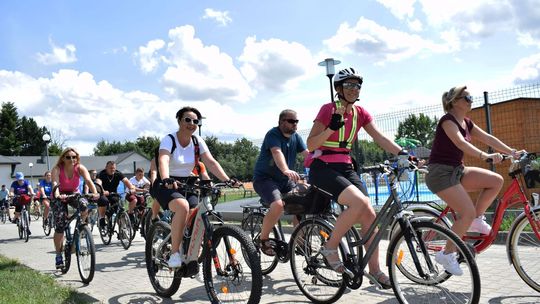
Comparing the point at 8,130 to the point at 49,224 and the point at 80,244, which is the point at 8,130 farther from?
the point at 80,244

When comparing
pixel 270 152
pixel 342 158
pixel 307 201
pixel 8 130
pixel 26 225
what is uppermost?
pixel 8 130

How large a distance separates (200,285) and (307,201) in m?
1.86

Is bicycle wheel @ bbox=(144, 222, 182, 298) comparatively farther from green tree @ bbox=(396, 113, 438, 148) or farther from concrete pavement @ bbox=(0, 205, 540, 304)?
green tree @ bbox=(396, 113, 438, 148)

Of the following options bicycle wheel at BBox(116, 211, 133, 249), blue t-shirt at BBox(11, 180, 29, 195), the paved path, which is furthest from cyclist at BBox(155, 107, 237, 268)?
blue t-shirt at BBox(11, 180, 29, 195)

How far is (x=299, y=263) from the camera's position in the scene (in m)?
5.04

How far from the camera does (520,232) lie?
15.6 ft

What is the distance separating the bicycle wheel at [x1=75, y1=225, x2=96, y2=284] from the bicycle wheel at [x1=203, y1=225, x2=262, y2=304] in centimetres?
239

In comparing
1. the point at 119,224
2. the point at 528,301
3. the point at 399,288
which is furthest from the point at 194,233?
the point at 119,224

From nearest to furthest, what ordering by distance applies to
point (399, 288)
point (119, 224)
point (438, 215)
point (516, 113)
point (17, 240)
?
1. point (399, 288)
2. point (438, 215)
3. point (119, 224)
4. point (516, 113)
5. point (17, 240)

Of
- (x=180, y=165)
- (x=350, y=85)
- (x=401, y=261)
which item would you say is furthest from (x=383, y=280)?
(x=180, y=165)

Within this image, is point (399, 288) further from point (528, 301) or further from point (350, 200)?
point (528, 301)

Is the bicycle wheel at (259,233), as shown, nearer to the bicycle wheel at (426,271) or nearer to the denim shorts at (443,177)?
the denim shorts at (443,177)

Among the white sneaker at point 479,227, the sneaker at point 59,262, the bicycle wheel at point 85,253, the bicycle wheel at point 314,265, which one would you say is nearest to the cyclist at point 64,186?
the sneaker at point 59,262

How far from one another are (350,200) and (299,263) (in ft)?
3.20
